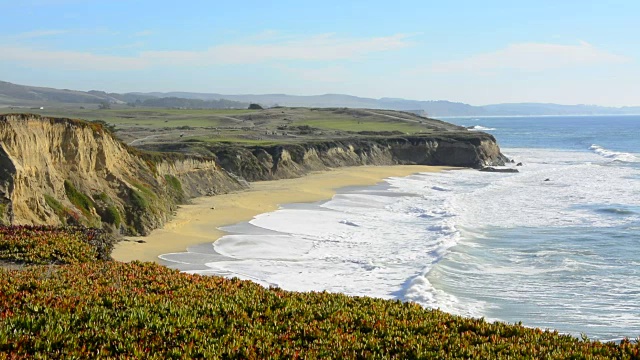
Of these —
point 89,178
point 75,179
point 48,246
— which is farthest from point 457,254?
point 48,246

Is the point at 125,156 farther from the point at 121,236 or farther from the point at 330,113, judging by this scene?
the point at 330,113

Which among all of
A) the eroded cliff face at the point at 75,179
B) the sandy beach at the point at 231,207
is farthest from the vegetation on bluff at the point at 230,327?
the eroded cliff face at the point at 75,179

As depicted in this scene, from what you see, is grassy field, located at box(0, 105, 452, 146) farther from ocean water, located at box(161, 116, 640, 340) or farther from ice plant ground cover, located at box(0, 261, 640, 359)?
ice plant ground cover, located at box(0, 261, 640, 359)

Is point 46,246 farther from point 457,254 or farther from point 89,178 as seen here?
point 457,254

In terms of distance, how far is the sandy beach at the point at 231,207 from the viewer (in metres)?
24.1

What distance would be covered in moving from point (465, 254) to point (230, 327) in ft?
52.2

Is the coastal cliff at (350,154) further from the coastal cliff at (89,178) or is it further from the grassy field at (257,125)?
the coastal cliff at (89,178)

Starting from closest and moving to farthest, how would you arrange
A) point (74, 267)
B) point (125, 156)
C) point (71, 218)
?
1. point (74, 267)
2. point (71, 218)
3. point (125, 156)

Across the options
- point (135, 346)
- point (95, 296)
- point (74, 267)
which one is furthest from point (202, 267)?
point (135, 346)

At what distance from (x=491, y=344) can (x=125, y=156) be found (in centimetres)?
2373

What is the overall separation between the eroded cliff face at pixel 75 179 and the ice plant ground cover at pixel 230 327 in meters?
10.6

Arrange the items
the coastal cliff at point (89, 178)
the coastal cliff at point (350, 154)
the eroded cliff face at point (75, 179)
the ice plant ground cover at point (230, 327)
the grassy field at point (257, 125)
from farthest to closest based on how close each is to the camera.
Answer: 1. the grassy field at point (257, 125)
2. the coastal cliff at point (350, 154)
3. the coastal cliff at point (89, 178)
4. the eroded cliff face at point (75, 179)
5. the ice plant ground cover at point (230, 327)

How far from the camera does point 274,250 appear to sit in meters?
24.6

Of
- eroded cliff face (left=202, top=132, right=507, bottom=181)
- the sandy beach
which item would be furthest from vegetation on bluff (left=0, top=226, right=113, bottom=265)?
eroded cliff face (left=202, top=132, right=507, bottom=181)
